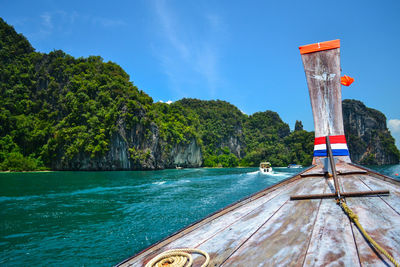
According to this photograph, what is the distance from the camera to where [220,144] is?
8781 cm

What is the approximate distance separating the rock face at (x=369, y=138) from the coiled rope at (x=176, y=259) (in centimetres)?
8490

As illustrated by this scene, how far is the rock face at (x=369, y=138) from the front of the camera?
70.2 metres

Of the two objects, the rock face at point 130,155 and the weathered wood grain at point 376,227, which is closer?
the weathered wood grain at point 376,227

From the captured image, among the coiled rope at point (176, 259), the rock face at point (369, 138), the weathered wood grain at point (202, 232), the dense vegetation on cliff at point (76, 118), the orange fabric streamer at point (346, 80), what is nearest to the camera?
the coiled rope at point (176, 259)

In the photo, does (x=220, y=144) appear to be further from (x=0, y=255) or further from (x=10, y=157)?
(x=0, y=255)

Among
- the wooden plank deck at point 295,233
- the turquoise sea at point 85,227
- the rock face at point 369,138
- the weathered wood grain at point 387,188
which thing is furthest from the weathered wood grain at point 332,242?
the rock face at point 369,138

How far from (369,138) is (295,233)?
88373 mm

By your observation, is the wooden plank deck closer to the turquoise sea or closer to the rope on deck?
the rope on deck

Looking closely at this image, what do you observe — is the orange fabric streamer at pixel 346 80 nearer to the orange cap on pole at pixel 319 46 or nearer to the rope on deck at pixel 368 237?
the orange cap on pole at pixel 319 46

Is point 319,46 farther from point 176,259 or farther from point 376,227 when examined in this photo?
point 176,259

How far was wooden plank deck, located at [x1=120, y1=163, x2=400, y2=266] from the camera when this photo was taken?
51.2 inches

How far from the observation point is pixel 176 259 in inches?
57.6

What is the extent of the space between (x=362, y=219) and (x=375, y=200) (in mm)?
538

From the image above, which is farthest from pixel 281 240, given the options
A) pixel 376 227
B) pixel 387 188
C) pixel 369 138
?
pixel 369 138
